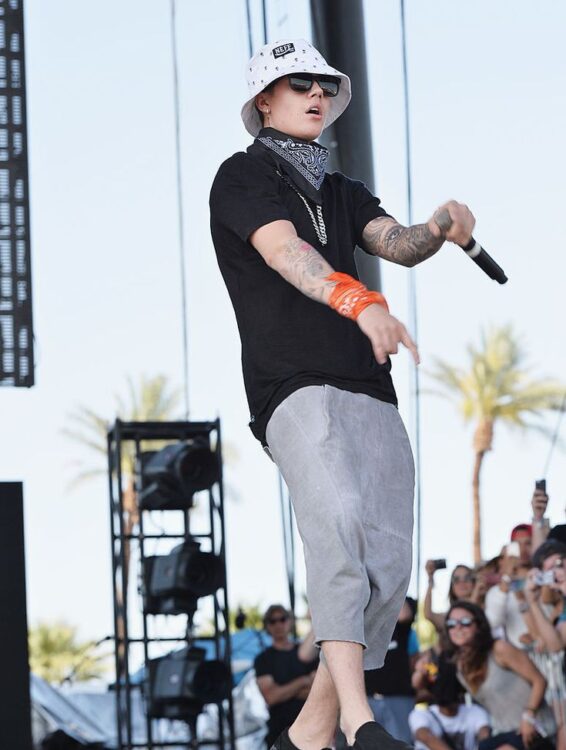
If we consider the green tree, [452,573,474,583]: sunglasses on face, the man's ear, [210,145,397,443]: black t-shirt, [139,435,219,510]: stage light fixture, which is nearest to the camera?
[210,145,397,443]: black t-shirt

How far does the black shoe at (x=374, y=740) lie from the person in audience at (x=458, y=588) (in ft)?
19.4

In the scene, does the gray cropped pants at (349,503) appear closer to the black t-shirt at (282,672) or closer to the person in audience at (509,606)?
the person in audience at (509,606)

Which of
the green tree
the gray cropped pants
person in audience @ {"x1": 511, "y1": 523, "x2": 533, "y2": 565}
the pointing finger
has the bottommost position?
the green tree

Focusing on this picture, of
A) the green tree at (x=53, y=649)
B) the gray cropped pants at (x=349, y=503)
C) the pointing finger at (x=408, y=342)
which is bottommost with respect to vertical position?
the green tree at (x=53, y=649)

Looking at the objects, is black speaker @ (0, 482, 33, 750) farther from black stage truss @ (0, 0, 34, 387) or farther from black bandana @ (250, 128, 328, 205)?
black bandana @ (250, 128, 328, 205)

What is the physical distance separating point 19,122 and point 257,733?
936cm

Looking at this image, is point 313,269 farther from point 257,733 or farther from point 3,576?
point 257,733

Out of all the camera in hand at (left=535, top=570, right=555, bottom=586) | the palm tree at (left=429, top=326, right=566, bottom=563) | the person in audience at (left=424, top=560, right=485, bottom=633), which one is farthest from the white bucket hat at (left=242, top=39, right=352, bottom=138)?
the palm tree at (left=429, top=326, right=566, bottom=563)

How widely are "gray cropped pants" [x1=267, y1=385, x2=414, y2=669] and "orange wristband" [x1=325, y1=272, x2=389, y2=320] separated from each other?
11.1 inches

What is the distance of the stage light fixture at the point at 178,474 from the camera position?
399 inches

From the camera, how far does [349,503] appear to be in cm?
308

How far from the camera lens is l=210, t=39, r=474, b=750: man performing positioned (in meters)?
3.06

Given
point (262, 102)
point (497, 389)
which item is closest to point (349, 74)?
point (262, 102)

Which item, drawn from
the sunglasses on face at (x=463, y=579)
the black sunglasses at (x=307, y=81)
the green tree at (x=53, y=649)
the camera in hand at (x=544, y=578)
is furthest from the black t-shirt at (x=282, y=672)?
the green tree at (x=53, y=649)
